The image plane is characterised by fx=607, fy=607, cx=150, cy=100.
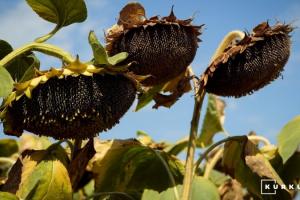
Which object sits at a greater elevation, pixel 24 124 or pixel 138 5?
pixel 138 5

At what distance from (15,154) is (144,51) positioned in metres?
1.41

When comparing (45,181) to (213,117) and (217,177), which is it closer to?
(213,117)

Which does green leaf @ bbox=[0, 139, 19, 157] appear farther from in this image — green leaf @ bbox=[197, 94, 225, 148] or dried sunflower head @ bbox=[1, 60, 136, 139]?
dried sunflower head @ bbox=[1, 60, 136, 139]

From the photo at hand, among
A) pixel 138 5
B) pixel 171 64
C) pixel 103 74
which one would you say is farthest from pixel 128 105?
pixel 138 5

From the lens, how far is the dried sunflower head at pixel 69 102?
141 centimetres

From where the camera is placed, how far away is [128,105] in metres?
1.50

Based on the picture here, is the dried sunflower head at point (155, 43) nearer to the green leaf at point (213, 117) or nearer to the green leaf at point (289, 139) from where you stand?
the green leaf at point (289, 139)

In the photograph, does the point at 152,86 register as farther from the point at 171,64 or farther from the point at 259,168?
the point at 259,168

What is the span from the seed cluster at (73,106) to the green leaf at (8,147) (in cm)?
137

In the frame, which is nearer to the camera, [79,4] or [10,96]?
[10,96]

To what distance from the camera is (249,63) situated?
5.54 feet

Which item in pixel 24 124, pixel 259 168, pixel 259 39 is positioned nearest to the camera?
pixel 24 124

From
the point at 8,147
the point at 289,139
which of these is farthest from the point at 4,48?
the point at 8,147

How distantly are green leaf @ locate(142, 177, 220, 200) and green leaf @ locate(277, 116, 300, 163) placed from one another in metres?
0.26
